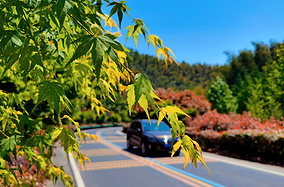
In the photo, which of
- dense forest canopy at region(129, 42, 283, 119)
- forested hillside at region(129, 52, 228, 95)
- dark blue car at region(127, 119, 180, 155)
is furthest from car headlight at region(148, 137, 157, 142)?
forested hillside at region(129, 52, 228, 95)

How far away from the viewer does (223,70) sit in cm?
9062

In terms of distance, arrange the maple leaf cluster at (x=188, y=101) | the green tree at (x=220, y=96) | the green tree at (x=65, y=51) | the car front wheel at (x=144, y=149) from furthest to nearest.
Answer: the green tree at (x=220, y=96)
the maple leaf cluster at (x=188, y=101)
the car front wheel at (x=144, y=149)
the green tree at (x=65, y=51)

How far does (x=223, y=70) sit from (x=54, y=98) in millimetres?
94582

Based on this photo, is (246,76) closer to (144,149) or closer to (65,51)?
(144,149)

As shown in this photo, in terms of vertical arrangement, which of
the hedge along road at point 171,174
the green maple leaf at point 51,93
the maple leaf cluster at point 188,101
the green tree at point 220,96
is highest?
the green tree at point 220,96

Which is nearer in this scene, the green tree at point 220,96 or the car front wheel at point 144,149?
the car front wheel at point 144,149

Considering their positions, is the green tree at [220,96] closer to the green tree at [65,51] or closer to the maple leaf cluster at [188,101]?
the maple leaf cluster at [188,101]

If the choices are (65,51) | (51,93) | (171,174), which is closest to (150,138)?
(171,174)

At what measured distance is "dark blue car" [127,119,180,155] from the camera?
11.3m

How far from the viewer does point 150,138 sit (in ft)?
38.0

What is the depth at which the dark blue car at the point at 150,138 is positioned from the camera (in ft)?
37.2

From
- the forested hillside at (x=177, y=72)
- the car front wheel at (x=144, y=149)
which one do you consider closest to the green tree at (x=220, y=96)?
the car front wheel at (x=144, y=149)

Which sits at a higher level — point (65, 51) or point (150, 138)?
point (65, 51)

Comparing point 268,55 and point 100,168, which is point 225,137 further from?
point 268,55
